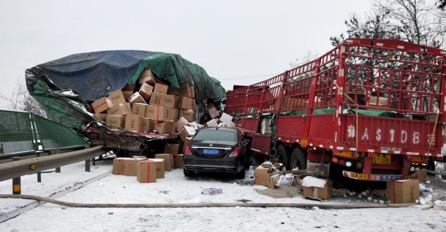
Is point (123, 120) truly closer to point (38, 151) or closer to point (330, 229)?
point (38, 151)

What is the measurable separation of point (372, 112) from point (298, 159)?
8.33ft

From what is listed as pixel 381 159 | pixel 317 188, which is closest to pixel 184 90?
pixel 317 188

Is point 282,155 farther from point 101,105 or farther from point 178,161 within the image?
point 101,105

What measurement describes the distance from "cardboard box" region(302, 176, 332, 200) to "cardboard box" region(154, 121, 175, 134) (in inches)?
250

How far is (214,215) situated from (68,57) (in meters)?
10.7

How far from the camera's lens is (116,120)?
12.6 metres

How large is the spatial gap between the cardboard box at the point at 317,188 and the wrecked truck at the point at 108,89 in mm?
6062

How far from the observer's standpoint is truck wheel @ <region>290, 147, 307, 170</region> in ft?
31.8

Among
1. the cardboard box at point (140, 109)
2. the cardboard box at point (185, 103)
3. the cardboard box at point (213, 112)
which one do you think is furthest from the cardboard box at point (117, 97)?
the cardboard box at point (213, 112)

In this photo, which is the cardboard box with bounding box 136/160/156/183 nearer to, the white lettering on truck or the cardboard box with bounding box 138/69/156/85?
the white lettering on truck

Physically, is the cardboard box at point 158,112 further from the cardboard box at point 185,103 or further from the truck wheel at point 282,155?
the truck wheel at point 282,155

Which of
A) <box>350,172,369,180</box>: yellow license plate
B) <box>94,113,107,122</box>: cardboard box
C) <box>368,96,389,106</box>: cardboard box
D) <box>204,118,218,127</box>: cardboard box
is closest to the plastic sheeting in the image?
<box>94,113,107,122</box>: cardboard box

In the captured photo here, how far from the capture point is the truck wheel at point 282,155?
1111 centimetres

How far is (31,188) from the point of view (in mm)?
7918
